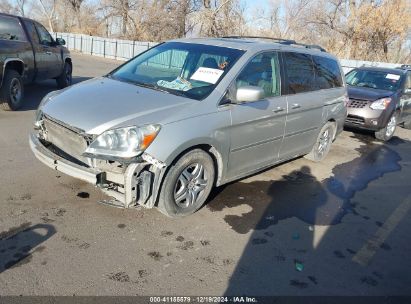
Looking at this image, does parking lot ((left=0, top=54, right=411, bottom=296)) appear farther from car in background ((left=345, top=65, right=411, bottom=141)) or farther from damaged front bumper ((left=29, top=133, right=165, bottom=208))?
car in background ((left=345, top=65, right=411, bottom=141))

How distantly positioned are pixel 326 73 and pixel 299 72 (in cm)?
107

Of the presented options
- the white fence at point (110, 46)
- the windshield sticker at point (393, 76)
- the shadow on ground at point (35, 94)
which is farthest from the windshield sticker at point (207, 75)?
the white fence at point (110, 46)

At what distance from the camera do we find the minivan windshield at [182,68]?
173 inches

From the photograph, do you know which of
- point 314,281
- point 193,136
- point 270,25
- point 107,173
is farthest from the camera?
point 270,25

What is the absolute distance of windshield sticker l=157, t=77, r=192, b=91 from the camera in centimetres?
443

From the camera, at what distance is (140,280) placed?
3178 millimetres

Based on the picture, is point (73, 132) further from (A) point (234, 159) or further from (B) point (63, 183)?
(A) point (234, 159)

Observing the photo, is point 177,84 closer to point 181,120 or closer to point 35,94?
point 181,120

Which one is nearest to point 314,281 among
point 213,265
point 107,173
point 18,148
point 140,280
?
point 213,265

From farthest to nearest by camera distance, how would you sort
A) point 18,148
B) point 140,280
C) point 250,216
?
point 18,148 < point 250,216 < point 140,280

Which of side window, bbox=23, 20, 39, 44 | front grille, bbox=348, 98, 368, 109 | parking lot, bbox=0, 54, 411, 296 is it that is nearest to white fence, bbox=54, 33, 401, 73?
side window, bbox=23, 20, 39, 44

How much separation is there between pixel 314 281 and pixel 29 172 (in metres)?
3.65

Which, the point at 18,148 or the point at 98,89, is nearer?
the point at 98,89

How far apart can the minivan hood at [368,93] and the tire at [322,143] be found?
2.84m
